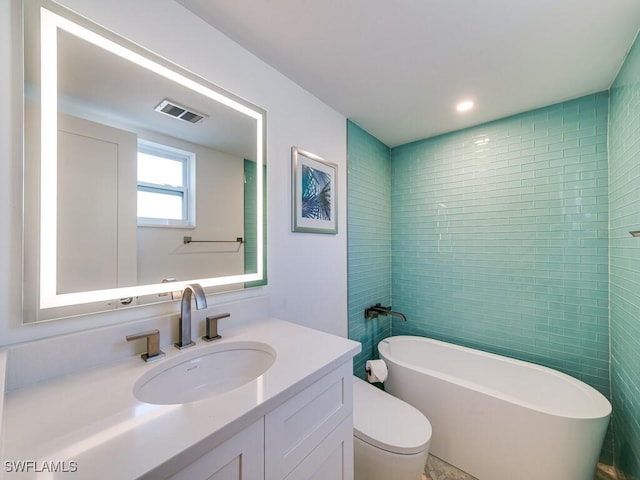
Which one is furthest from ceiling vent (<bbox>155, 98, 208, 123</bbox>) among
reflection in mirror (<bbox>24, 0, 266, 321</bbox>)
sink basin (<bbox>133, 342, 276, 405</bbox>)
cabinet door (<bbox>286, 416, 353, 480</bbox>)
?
cabinet door (<bbox>286, 416, 353, 480</bbox>)

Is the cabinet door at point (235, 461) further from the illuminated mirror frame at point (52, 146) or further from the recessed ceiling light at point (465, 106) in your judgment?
the recessed ceiling light at point (465, 106)

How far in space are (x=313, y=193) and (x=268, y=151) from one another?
40 cm

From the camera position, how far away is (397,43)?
1.24 meters

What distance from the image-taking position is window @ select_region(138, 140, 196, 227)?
99 cm

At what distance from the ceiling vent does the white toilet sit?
1710mm

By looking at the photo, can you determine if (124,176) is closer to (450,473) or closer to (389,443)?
(389,443)

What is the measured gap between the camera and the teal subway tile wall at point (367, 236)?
203 centimetres

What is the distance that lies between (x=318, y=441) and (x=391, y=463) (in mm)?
649

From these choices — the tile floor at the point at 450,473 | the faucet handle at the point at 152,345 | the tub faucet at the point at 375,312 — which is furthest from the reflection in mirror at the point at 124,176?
the tile floor at the point at 450,473

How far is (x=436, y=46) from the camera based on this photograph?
1255 mm

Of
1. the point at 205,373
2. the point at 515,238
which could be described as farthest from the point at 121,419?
the point at 515,238

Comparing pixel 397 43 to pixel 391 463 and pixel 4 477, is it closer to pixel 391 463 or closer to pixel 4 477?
pixel 4 477

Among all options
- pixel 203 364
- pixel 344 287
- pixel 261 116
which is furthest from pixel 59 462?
pixel 344 287

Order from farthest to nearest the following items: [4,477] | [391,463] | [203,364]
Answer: [391,463], [203,364], [4,477]
